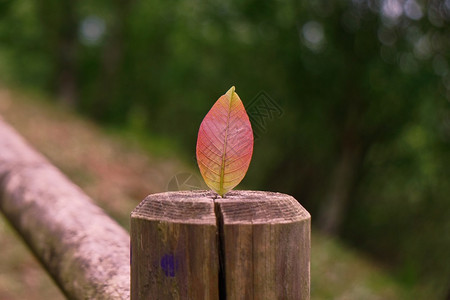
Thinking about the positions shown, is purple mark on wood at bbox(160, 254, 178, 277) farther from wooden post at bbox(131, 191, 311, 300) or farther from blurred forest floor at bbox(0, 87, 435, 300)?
blurred forest floor at bbox(0, 87, 435, 300)

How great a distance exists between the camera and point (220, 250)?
1011 mm

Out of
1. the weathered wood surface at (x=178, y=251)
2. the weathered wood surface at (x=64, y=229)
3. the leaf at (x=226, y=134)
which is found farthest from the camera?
the weathered wood surface at (x=64, y=229)

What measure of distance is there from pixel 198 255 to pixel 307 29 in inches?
487

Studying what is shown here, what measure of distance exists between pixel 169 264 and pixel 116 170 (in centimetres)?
726

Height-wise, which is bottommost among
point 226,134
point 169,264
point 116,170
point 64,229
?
point 116,170

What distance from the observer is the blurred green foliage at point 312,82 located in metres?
11.0

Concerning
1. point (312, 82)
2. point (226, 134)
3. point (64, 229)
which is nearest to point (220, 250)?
point (226, 134)

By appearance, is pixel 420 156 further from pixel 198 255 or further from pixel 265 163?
pixel 198 255

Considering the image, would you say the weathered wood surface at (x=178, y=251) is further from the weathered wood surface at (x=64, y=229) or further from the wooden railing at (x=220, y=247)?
the weathered wood surface at (x=64, y=229)

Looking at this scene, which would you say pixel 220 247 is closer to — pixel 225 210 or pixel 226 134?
pixel 225 210

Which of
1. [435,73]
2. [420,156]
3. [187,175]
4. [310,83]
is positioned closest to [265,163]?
[310,83]

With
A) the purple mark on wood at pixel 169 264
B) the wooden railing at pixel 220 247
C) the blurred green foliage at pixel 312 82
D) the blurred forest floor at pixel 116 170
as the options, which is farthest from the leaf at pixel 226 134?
the blurred green foliage at pixel 312 82

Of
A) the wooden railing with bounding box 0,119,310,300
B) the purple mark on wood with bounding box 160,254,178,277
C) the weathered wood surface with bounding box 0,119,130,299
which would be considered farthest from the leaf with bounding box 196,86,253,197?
the weathered wood surface with bounding box 0,119,130,299

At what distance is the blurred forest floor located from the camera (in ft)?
23.9
